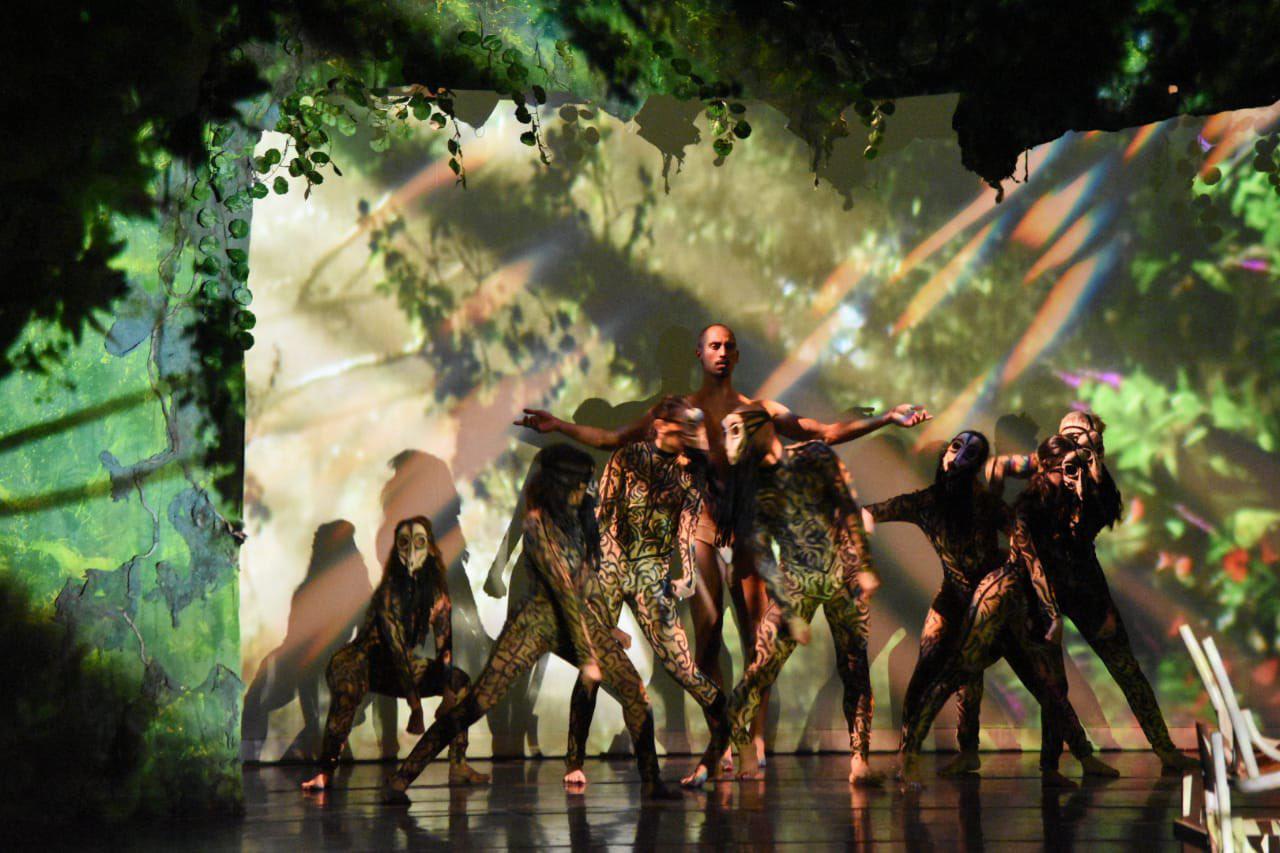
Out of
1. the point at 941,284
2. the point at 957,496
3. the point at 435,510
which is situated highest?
the point at 941,284

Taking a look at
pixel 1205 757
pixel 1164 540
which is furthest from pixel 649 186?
pixel 1205 757

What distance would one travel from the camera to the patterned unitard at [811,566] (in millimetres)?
7422

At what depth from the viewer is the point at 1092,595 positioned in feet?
27.7

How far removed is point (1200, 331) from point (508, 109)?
4359 mm

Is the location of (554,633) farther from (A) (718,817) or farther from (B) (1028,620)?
(B) (1028,620)

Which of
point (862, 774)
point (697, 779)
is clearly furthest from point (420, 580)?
point (862, 774)

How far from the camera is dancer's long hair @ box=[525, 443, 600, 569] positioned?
275 inches

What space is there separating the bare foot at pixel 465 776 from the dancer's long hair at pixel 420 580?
25.6 inches

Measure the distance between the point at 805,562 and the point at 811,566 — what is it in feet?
0.10

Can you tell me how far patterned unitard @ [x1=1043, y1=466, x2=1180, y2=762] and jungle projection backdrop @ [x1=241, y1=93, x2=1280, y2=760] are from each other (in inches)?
67.6

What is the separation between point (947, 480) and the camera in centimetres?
837

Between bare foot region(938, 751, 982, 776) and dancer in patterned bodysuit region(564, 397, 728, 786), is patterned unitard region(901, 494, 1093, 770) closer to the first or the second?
bare foot region(938, 751, 982, 776)

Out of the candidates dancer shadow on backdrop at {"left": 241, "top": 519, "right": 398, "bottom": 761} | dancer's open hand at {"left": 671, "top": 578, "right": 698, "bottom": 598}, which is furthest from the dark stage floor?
dancer shadow on backdrop at {"left": 241, "top": 519, "right": 398, "bottom": 761}

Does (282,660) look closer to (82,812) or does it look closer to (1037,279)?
(82,812)
